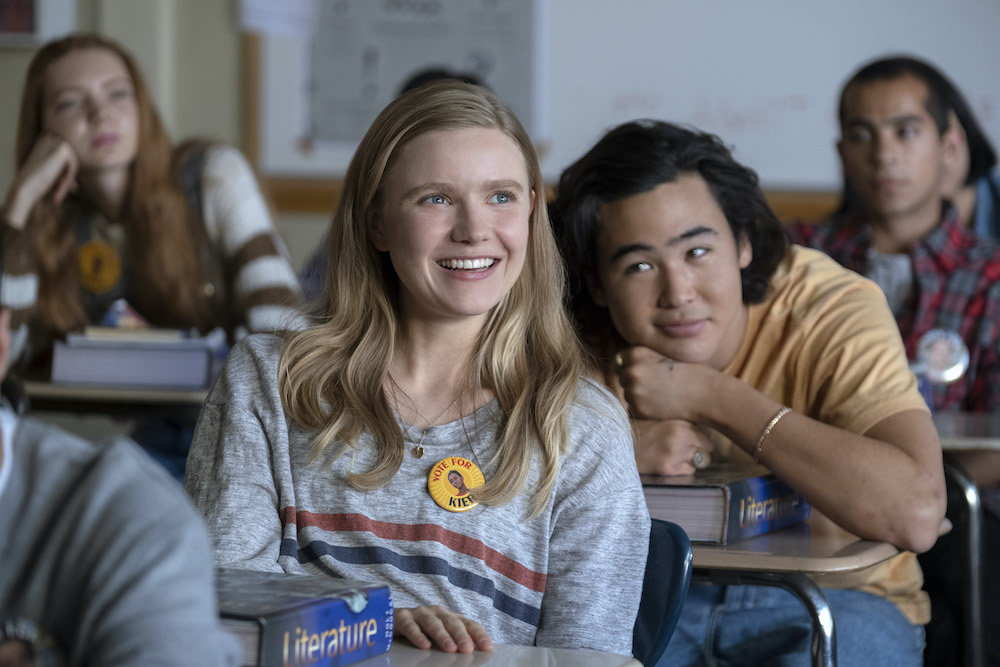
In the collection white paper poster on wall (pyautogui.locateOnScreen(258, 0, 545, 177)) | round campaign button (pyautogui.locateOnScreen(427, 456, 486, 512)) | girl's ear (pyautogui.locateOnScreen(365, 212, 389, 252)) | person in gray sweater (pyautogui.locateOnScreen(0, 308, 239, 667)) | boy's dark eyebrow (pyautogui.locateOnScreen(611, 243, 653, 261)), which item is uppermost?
white paper poster on wall (pyautogui.locateOnScreen(258, 0, 545, 177))

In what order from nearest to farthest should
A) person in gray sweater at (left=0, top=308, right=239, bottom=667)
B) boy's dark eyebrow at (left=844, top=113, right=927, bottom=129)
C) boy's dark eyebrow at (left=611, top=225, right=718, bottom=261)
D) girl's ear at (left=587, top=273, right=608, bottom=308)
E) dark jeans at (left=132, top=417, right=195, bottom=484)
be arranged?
person in gray sweater at (left=0, top=308, right=239, bottom=667) < boy's dark eyebrow at (left=611, top=225, right=718, bottom=261) < girl's ear at (left=587, top=273, right=608, bottom=308) < dark jeans at (left=132, top=417, right=195, bottom=484) < boy's dark eyebrow at (left=844, top=113, right=927, bottom=129)

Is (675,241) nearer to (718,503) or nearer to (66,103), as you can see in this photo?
(718,503)

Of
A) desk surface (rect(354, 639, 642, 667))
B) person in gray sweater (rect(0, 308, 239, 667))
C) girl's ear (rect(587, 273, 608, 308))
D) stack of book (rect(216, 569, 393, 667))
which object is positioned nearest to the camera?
person in gray sweater (rect(0, 308, 239, 667))

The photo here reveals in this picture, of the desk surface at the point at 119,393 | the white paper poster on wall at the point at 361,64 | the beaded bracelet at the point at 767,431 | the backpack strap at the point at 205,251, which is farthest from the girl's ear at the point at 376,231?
the white paper poster on wall at the point at 361,64

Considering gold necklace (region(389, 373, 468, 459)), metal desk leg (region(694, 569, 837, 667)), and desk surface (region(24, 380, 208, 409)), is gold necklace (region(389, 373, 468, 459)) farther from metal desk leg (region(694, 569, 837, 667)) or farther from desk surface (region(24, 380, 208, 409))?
desk surface (region(24, 380, 208, 409))

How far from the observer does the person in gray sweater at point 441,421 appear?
4.27 feet

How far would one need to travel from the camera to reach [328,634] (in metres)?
0.90

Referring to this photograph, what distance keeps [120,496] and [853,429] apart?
1135mm

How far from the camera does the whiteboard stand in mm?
3809

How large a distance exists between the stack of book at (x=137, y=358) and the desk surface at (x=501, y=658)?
5.06ft

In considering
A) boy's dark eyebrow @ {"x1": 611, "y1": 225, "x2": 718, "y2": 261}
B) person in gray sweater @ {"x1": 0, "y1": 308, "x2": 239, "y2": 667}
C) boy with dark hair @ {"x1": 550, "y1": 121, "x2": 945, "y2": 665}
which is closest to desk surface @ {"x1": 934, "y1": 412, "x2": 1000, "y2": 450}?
boy with dark hair @ {"x1": 550, "y1": 121, "x2": 945, "y2": 665}

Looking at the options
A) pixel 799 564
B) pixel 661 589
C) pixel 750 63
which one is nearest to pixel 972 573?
pixel 799 564

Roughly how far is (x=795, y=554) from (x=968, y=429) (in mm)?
860

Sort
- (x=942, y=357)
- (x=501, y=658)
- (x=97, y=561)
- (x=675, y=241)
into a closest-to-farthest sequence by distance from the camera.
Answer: (x=97, y=561) → (x=501, y=658) → (x=675, y=241) → (x=942, y=357)
